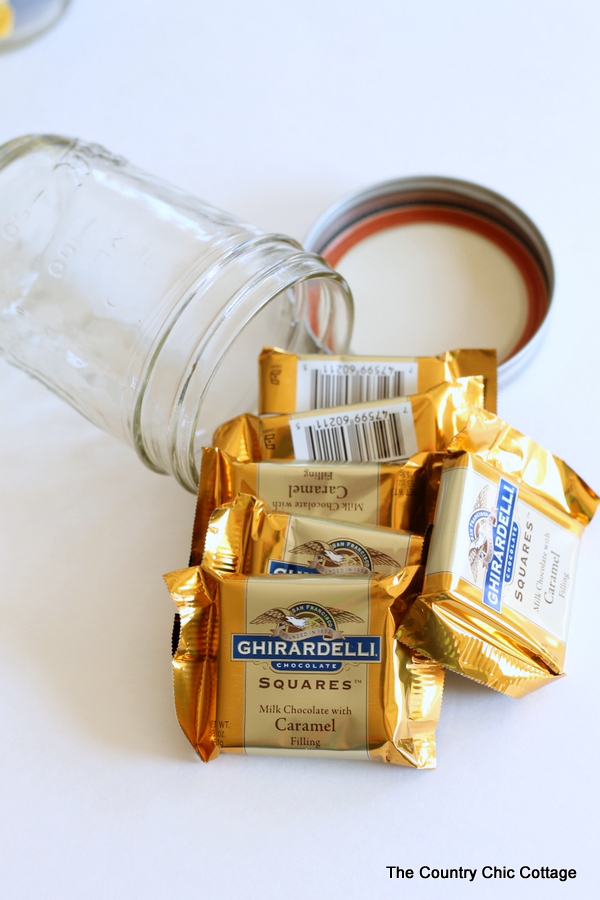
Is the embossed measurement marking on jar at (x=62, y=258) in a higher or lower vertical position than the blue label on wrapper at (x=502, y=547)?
higher

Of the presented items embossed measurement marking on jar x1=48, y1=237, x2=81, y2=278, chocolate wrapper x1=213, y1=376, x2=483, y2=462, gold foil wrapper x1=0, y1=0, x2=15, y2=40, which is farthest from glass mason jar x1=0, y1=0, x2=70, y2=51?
chocolate wrapper x1=213, y1=376, x2=483, y2=462

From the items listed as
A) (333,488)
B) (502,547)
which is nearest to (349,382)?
(333,488)

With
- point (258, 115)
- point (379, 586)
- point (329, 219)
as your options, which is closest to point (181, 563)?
point (379, 586)

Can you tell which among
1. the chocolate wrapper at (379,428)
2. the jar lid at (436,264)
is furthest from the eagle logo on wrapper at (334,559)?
the jar lid at (436,264)

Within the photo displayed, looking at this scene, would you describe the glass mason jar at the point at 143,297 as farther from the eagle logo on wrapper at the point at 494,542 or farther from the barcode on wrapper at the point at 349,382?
the eagle logo on wrapper at the point at 494,542

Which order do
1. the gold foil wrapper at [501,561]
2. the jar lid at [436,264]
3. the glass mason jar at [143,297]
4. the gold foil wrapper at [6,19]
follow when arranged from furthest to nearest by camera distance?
the gold foil wrapper at [6,19] < the jar lid at [436,264] < the glass mason jar at [143,297] < the gold foil wrapper at [501,561]

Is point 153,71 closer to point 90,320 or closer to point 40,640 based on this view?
point 90,320

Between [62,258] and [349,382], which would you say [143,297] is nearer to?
[62,258]
